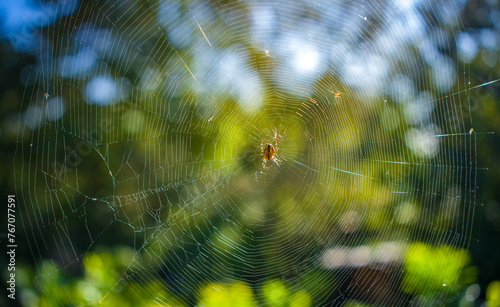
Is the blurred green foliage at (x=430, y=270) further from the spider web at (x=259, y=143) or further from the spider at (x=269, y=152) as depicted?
the spider at (x=269, y=152)

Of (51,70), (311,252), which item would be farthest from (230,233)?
(51,70)

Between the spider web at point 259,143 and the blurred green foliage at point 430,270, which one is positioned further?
the spider web at point 259,143

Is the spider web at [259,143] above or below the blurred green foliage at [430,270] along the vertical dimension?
above

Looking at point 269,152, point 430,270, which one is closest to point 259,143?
point 269,152

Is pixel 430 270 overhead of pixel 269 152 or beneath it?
beneath

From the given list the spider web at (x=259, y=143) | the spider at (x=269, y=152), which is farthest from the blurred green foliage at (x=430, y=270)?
the spider at (x=269, y=152)

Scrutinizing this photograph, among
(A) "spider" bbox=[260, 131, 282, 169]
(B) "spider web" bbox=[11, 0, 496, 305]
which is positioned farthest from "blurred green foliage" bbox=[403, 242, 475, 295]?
(A) "spider" bbox=[260, 131, 282, 169]

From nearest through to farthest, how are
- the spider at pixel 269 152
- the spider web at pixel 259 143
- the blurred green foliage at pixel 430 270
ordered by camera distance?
1. the blurred green foliage at pixel 430 270
2. the spider web at pixel 259 143
3. the spider at pixel 269 152

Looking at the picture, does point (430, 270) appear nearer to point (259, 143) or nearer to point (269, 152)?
point (269, 152)

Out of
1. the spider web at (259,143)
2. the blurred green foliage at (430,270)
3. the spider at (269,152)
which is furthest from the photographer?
the spider at (269,152)
